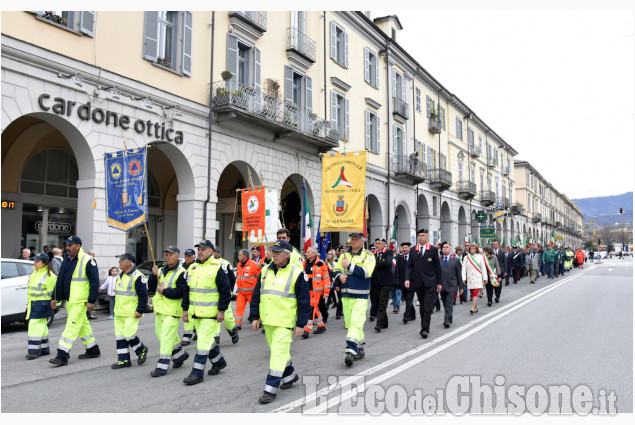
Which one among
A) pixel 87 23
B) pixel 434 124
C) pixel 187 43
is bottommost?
pixel 87 23

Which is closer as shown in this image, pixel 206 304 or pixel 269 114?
pixel 206 304

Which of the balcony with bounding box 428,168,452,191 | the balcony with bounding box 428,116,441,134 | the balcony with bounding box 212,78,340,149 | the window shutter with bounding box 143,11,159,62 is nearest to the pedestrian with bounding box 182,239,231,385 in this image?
the window shutter with bounding box 143,11,159,62

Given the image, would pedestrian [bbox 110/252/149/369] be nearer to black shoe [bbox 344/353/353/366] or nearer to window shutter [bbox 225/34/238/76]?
black shoe [bbox 344/353/353/366]

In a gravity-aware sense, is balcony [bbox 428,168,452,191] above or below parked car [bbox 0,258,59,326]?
above

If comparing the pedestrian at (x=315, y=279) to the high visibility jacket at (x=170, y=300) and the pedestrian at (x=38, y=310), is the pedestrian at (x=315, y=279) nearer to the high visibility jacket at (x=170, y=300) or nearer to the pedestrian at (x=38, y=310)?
the high visibility jacket at (x=170, y=300)

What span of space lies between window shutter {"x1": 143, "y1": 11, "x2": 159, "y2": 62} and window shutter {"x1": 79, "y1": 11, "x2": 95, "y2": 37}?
1.73 m

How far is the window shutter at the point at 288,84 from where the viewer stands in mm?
20109

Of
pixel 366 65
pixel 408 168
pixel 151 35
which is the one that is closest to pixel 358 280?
pixel 151 35

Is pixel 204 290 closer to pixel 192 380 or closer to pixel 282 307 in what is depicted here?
pixel 192 380

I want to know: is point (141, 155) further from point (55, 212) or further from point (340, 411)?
point (55, 212)

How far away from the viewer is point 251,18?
1830 cm

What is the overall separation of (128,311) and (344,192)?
17.2 feet

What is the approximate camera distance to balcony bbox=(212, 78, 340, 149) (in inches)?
658

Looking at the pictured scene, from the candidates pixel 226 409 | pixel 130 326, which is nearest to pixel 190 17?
pixel 130 326
